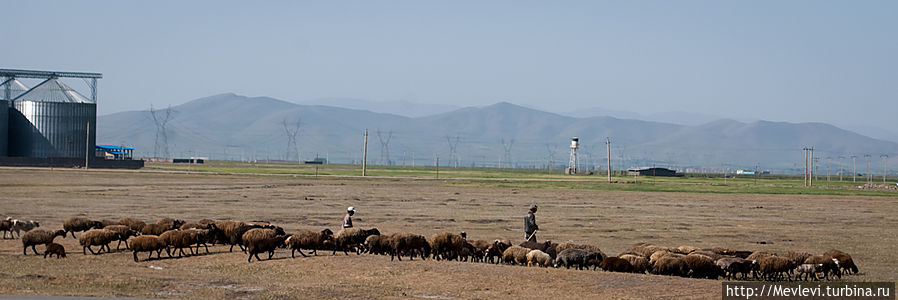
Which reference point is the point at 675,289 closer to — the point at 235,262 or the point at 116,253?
the point at 235,262

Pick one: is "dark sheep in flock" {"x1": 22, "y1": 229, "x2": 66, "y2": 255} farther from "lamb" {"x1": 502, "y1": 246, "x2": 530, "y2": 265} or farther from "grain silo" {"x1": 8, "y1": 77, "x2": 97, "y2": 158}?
"grain silo" {"x1": 8, "y1": 77, "x2": 97, "y2": 158}

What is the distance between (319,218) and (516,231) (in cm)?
895

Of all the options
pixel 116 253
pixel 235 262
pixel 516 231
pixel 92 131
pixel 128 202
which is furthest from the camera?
pixel 92 131

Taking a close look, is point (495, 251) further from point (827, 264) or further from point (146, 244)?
point (146, 244)

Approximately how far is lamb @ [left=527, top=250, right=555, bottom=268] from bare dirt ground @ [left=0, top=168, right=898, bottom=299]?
49.0 inches

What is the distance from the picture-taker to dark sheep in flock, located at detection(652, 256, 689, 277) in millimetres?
19938

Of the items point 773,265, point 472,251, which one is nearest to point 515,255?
point 472,251

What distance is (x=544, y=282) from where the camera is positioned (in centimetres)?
1844

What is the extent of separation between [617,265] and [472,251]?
4.41 metres

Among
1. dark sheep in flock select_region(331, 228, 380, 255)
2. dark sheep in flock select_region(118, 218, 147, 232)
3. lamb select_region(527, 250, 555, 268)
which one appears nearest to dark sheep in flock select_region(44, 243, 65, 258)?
dark sheep in flock select_region(118, 218, 147, 232)

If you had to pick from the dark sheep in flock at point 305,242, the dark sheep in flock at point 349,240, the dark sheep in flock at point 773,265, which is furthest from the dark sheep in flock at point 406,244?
the dark sheep in flock at point 773,265

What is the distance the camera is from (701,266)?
20.0 metres

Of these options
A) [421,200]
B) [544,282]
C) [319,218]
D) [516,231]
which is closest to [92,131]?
[421,200]

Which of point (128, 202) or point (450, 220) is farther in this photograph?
point (128, 202)
